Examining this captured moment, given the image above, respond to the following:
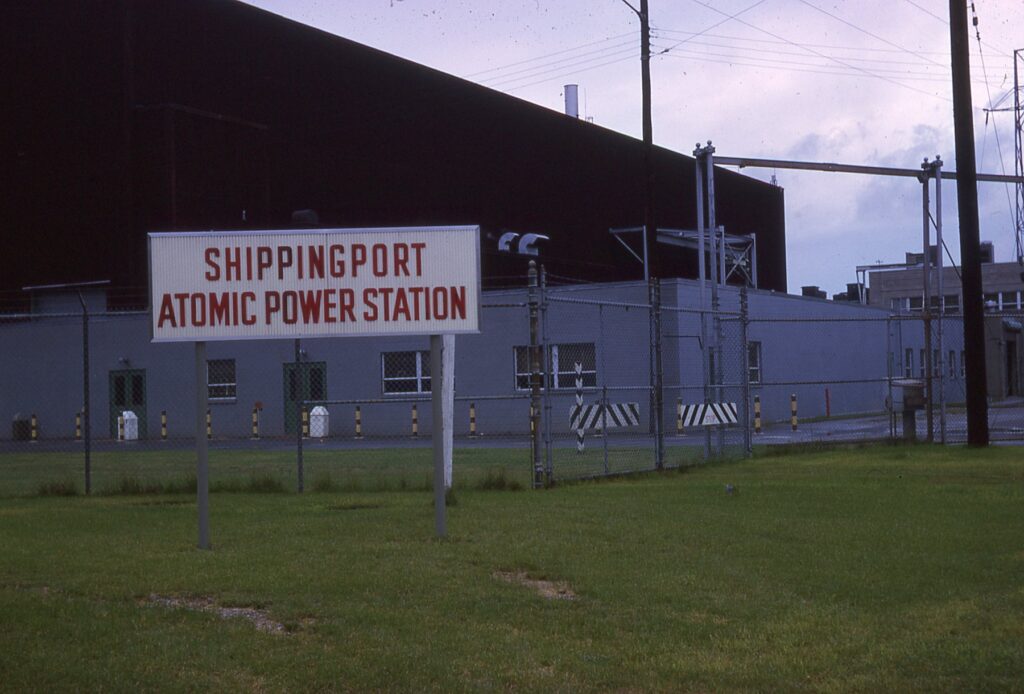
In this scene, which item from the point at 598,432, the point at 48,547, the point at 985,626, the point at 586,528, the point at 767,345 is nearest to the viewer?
the point at 985,626

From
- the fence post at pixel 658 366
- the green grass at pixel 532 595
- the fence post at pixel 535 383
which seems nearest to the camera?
the green grass at pixel 532 595

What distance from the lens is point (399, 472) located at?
21.2 meters

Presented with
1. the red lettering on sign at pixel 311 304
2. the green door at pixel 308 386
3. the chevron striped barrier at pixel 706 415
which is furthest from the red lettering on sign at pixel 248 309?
the green door at pixel 308 386

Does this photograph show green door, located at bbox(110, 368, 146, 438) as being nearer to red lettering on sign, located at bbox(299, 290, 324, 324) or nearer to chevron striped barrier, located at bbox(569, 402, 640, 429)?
chevron striped barrier, located at bbox(569, 402, 640, 429)

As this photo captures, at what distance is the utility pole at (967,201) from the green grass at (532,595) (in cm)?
888

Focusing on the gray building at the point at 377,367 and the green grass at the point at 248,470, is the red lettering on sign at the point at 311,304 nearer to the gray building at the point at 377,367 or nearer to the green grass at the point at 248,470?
the green grass at the point at 248,470

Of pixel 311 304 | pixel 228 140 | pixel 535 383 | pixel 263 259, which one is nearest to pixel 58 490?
pixel 535 383

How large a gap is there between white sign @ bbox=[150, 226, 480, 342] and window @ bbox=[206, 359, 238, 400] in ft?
86.7

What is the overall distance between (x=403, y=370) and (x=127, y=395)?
867 cm

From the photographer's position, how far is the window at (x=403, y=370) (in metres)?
35.5

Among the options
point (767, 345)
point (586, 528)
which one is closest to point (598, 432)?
point (767, 345)

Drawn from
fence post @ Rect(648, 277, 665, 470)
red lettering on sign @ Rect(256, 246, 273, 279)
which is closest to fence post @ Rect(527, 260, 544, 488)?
fence post @ Rect(648, 277, 665, 470)

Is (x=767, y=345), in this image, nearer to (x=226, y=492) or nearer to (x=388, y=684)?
(x=226, y=492)

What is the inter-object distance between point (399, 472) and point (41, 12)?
21428 millimetres
